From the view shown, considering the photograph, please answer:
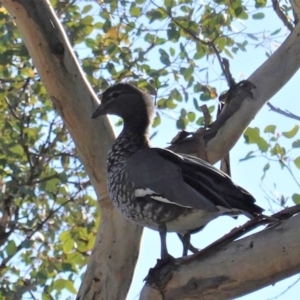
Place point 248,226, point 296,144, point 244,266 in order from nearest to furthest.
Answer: point 244,266 → point 248,226 → point 296,144

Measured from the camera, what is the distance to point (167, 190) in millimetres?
3188

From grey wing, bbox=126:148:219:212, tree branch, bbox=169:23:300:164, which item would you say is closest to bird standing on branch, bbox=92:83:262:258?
grey wing, bbox=126:148:219:212

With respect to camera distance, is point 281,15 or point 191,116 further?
point 191,116

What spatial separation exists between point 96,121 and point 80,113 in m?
0.09

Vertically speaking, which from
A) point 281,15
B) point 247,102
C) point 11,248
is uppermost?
point 281,15

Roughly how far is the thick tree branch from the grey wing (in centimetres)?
32

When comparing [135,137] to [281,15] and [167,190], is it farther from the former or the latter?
[281,15]

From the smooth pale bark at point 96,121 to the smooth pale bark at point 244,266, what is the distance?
0.73 meters

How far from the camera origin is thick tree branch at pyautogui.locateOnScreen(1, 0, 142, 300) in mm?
3613

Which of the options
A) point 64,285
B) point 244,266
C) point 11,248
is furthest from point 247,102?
point 11,248

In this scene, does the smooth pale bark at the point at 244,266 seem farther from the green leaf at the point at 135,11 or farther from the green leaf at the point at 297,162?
the green leaf at the point at 135,11

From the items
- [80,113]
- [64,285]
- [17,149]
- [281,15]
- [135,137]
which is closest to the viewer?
[80,113]

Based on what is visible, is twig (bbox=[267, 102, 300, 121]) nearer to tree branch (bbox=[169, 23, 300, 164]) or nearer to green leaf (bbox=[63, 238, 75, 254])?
tree branch (bbox=[169, 23, 300, 164])

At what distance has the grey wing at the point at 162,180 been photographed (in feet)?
10.0
